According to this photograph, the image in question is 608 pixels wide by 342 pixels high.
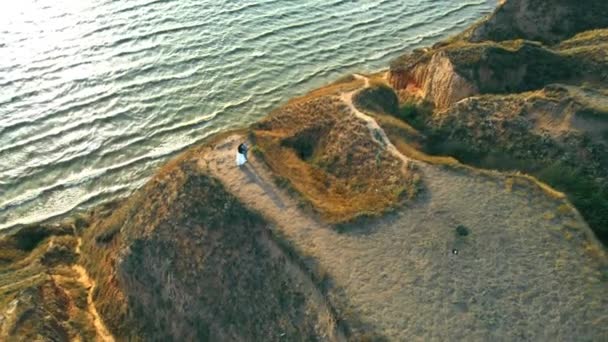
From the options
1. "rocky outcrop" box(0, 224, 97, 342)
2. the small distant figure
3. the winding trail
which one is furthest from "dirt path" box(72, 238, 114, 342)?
the winding trail

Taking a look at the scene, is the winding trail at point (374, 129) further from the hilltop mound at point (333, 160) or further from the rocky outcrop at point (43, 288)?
the rocky outcrop at point (43, 288)

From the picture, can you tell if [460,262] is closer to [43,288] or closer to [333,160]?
[333,160]

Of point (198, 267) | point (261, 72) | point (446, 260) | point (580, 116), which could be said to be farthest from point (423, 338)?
point (261, 72)

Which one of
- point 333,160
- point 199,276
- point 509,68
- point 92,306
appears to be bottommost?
point 92,306

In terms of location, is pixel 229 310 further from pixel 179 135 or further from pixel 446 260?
pixel 179 135

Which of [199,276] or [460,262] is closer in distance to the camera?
[460,262]

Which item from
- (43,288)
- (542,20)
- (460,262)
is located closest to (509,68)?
(542,20)

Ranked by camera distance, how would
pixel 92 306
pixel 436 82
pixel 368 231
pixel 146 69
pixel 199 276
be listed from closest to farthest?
pixel 368 231 < pixel 199 276 < pixel 92 306 < pixel 436 82 < pixel 146 69

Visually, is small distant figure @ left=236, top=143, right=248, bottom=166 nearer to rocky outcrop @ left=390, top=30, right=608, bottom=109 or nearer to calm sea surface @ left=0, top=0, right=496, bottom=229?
calm sea surface @ left=0, top=0, right=496, bottom=229
